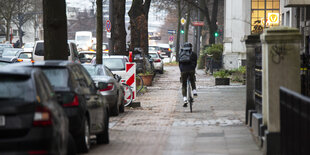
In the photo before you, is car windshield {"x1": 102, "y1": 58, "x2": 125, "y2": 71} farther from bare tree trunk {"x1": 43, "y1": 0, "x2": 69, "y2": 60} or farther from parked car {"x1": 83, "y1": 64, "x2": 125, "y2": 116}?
bare tree trunk {"x1": 43, "y1": 0, "x2": 69, "y2": 60}

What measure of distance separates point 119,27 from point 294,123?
82.7 ft

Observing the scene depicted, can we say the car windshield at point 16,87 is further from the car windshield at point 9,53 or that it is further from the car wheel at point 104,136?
the car windshield at point 9,53

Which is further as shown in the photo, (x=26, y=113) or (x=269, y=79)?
(x=269, y=79)

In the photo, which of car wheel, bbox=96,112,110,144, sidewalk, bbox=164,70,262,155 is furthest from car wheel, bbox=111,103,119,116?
car wheel, bbox=96,112,110,144

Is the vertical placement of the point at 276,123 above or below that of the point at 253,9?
below

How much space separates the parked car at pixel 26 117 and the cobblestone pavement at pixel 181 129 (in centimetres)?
320

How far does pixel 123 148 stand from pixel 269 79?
2698mm

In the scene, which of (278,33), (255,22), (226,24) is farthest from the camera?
(226,24)

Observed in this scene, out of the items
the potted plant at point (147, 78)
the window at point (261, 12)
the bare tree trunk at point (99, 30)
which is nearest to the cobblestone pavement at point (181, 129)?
the bare tree trunk at point (99, 30)

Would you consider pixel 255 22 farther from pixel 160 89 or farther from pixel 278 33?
pixel 278 33

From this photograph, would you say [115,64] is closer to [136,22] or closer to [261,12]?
[261,12]

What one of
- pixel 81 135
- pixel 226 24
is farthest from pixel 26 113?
pixel 226 24

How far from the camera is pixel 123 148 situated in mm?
10867

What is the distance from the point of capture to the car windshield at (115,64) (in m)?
23.5
